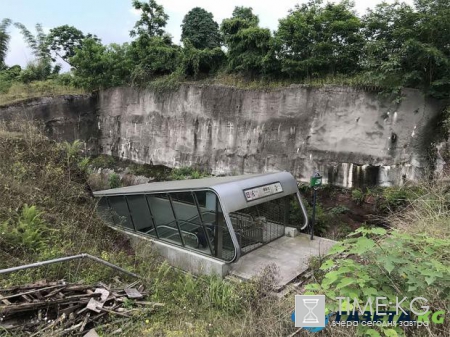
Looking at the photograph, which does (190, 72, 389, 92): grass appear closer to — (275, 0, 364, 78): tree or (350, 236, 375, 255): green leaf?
(275, 0, 364, 78): tree

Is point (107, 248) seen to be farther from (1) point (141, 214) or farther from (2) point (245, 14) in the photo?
(2) point (245, 14)

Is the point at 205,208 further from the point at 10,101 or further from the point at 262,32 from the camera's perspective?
the point at 10,101

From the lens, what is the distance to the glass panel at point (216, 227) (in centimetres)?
644

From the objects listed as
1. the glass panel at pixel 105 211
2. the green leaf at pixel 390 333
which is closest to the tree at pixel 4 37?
the glass panel at pixel 105 211

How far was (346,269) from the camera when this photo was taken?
312 centimetres

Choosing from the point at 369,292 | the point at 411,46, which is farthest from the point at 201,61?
the point at 369,292

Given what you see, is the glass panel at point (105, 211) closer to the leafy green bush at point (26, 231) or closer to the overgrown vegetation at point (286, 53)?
the leafy green bush at point (26, 231)

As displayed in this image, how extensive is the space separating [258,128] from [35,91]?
1205cm

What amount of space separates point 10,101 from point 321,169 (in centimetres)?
1417

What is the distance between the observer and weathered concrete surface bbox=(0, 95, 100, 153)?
14.1m

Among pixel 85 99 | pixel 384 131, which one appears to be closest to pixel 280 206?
pixel 384 131

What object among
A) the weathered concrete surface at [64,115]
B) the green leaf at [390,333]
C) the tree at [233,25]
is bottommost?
the green leaf at [390,333]

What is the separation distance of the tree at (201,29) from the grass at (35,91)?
22.8 feet

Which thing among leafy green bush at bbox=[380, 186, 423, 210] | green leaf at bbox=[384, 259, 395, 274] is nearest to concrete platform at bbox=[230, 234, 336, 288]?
leafy green bush at bbox=[380, 186, 423, 210]
